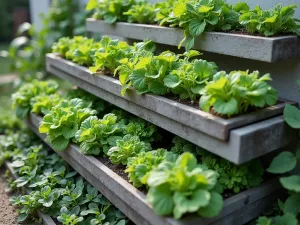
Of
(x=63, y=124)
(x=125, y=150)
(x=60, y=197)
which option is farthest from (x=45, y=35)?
(x=125, y=150)

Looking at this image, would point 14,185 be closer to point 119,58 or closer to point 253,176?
point 119,58

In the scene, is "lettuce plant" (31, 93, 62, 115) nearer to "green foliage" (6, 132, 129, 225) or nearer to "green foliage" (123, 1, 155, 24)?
"green foliage" (6, 132, 129, 225)

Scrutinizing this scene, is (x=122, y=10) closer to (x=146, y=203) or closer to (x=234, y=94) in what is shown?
(x=234, y=94)

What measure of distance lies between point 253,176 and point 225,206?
37 centimetres

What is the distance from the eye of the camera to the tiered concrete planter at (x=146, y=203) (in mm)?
2231

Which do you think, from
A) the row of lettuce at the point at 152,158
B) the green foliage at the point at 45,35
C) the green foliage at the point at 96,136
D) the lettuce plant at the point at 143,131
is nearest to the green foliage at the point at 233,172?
the row of lettuce at the point at 152,158

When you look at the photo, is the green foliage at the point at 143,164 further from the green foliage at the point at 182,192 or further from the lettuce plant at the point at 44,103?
A: the lettuce plant at the point at 44,103

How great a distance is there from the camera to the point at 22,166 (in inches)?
146

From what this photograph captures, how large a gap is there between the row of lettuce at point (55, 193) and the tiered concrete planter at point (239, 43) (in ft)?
4.65

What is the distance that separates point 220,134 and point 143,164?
0.53 metres

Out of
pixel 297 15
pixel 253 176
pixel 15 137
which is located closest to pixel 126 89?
pixel 253 176

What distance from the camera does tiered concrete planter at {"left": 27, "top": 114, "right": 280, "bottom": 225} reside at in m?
2.23

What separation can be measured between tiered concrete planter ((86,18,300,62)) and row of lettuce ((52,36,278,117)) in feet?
0.42

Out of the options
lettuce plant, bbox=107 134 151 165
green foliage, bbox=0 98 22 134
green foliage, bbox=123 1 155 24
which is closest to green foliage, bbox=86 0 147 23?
green foliage, bbox=123 1 155 24
